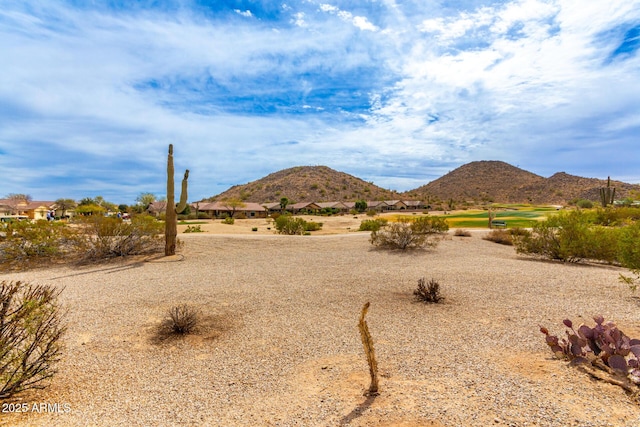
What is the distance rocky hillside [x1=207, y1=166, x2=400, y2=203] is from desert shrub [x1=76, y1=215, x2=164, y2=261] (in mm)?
81169

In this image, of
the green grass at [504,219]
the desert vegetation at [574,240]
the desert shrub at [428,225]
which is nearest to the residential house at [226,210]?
the green grass at [504,219]

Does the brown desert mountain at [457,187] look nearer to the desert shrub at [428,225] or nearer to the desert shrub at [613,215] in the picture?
the desert shrub at [613,215]

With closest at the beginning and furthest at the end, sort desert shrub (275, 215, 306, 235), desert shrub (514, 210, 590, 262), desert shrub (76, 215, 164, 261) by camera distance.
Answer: desert shrub (514, 210, 590, 262) < desert shrub (76, 215, 164, 261) < desert shrub (275, 215, 306, 235)

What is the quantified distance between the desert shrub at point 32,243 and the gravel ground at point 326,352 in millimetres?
3183

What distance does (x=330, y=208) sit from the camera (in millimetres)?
75250

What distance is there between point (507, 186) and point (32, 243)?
103216 millimetres

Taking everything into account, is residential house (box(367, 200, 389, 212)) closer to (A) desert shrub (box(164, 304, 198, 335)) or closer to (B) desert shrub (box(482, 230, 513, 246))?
(B) desert shrub (box(482, 230, 513, 246))

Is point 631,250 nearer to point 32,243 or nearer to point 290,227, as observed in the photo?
point 290,227

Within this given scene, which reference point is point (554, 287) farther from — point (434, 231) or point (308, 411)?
point (434, 231)

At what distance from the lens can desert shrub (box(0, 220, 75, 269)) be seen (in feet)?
43.1

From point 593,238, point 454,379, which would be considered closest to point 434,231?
point 593,238

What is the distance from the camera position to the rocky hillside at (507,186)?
8001cm

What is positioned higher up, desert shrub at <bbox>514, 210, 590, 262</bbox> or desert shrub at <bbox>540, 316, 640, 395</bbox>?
desert shrub at <bbox>514, 210, 590, 262</bbox>

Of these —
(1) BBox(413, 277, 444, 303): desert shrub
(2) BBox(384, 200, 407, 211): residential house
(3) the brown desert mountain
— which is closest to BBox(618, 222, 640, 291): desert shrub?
(1) BBox(413, 277, 444, 303): desert shrub
